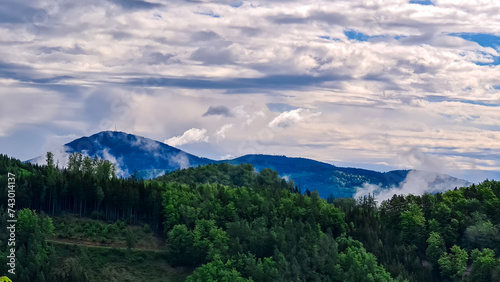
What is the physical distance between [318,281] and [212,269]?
102ft

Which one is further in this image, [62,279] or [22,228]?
[22,228]

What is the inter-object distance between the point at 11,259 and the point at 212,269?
54266 millimetres

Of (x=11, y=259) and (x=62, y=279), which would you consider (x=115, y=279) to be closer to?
(x=62, y=279)

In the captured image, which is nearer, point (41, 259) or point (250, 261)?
point (41, 259)

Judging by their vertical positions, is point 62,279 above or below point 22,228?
below

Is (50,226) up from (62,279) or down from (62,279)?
up

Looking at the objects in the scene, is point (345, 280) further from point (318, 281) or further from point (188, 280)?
point (188, 280)

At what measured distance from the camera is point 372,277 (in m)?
199

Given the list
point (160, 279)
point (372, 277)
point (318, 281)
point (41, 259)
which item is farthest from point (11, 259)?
point (372, 277)

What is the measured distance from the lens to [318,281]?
646 feet

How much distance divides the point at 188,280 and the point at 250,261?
19.4m

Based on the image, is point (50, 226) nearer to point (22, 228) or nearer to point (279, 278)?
point (22, 228)

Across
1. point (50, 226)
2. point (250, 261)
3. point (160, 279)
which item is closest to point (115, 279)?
point (160, 279)

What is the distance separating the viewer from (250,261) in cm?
19938
